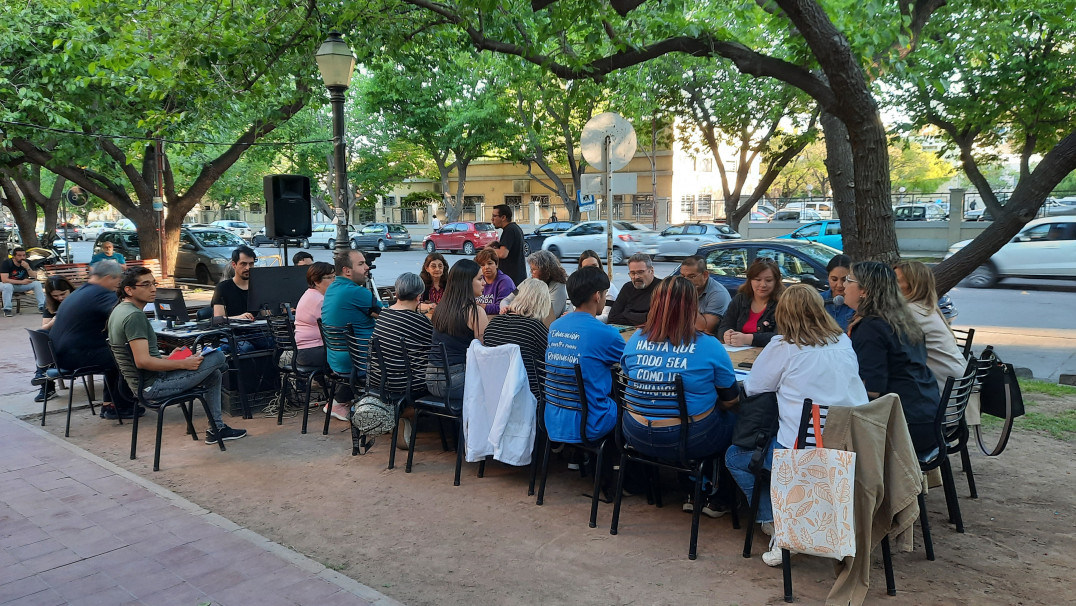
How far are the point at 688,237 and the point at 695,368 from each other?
22.3 metres

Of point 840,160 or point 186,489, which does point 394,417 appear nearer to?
point 186,489

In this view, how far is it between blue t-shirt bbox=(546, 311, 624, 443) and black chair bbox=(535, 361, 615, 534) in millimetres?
37

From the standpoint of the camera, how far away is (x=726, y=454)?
13.8 feet

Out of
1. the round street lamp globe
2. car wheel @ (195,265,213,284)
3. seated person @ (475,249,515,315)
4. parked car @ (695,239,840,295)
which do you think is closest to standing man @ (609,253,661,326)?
seated person @ (475,249,515,315)

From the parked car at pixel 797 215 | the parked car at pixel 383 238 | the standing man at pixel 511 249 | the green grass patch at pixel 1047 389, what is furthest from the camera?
the parked car at pixel 383 238

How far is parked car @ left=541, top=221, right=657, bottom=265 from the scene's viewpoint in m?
25.9

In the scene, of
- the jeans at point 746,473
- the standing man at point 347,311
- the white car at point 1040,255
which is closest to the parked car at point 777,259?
the standing man at point 347,311

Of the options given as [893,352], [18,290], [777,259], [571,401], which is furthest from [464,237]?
[893,352]

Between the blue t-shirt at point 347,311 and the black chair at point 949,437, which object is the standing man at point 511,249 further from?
the black chair at point 949,437

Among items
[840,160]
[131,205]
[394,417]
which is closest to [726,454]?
[394,417]

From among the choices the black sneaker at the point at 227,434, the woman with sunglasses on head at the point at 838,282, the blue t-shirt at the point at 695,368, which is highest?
the woman with sunglasses on head at the point at 838,282

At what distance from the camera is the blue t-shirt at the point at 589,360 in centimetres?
467

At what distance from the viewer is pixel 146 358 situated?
5.81 m

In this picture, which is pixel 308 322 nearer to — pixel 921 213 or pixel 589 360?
pixel 589 360
